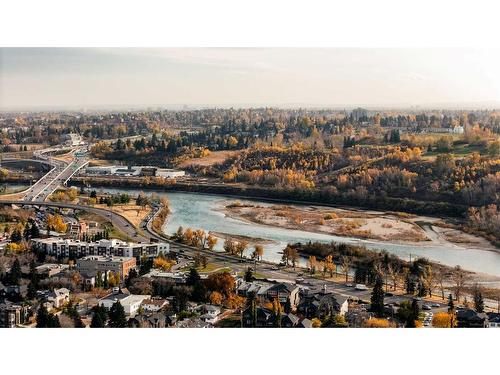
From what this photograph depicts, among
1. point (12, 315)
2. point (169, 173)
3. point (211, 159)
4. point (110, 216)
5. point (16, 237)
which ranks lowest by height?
point (12, 315)

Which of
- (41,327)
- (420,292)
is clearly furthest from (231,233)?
(41,327)

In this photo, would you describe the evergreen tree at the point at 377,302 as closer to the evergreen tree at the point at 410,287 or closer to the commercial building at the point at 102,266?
the evergreen tree at the point at 410,287

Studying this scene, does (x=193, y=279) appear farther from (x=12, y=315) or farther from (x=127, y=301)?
(x=12, y=315)

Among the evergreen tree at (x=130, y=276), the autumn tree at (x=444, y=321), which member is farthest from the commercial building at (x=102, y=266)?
the autumn tree at (x=444, y=321)

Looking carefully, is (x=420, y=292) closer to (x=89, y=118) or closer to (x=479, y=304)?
(x=479, y=304)

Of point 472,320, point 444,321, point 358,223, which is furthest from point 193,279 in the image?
point 358,223
